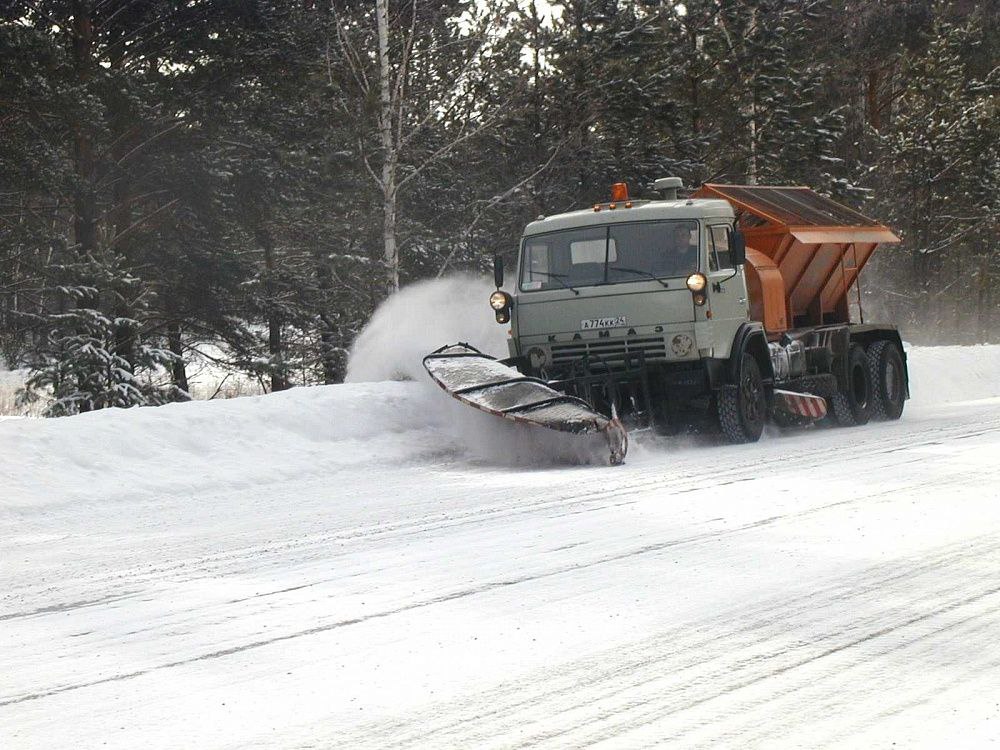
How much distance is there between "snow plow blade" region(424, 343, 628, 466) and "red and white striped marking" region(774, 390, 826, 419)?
3.21 meters

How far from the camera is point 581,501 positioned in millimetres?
8773

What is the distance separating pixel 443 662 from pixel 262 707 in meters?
0.75

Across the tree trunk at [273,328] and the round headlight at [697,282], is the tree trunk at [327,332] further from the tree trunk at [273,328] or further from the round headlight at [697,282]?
the round headlight at [697,282]

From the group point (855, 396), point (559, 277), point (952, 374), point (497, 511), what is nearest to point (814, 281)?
point (855, 396)

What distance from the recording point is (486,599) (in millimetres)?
5773

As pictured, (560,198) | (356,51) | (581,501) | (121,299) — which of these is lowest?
(581,501)

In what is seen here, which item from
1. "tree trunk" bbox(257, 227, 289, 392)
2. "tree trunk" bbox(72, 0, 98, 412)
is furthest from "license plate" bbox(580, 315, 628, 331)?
"tree trunk" bbox(257, 227, 289, 392)

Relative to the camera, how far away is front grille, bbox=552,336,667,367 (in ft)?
42.5

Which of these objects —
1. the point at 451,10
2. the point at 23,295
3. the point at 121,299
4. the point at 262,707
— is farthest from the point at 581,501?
the point at 451,10

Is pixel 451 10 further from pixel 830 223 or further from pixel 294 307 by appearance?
pixel 830 223

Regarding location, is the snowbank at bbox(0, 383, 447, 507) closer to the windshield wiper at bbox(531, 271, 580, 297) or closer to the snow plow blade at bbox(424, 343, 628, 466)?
the snow plow blade at bbox(424, 343, 628, 466)

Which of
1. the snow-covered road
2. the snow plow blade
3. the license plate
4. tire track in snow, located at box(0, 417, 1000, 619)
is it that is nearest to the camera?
the snow-covered road

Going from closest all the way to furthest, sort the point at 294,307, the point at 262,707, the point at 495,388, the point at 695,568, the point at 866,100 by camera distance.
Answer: the point at 262,707 < the point at 695,568 < the point at 495,388 < the point at 294,307 < the point at 866,100

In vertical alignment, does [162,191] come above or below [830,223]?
above
